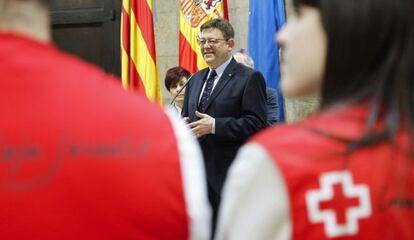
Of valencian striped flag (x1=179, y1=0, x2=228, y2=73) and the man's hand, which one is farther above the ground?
valencian striped flag (x1=179, y1=0, x2=228, y2=73)

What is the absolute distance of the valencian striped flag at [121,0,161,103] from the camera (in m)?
6.00

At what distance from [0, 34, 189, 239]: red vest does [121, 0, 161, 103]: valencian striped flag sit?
15.6 feet

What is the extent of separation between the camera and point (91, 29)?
7.42 m

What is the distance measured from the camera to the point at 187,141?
1.22m

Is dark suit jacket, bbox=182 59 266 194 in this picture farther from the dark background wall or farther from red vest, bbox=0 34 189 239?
the dark background wall

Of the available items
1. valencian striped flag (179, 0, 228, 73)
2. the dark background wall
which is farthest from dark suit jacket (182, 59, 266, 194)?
the dark background wall

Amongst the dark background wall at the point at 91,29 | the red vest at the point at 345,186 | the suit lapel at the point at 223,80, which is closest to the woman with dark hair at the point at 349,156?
the red vest at the point at 345,186

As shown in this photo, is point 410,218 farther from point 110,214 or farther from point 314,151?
point 110,214

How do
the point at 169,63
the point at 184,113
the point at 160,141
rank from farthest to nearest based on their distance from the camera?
the point at 169,63 < the point at 184,113 < the point at 160,141

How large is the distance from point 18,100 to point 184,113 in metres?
3.03

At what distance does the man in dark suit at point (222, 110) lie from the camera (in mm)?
3746

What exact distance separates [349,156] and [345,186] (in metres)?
0.05

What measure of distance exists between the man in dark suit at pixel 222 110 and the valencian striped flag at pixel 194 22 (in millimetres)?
1834

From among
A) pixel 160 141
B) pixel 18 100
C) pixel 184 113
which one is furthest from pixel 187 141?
pixel 184 113
